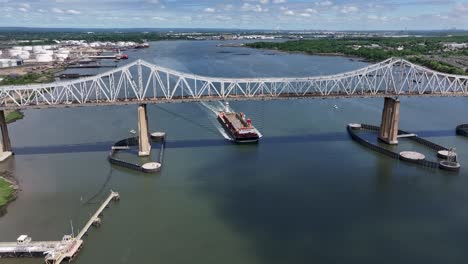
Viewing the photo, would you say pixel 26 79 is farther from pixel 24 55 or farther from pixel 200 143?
pixel 200 143

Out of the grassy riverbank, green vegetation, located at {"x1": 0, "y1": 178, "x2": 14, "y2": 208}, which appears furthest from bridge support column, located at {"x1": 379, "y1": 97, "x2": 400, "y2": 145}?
green vegetation, located at {"x1": 0, "y1": 178, "x2": 14, "y2": 208}

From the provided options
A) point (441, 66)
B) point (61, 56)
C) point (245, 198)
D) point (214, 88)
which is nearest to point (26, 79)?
point (61, 56)

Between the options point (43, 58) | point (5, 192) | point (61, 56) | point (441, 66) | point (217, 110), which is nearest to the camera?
point (5, 192)

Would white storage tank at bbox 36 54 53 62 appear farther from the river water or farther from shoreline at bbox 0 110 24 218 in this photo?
shoreline at bbox 0 110 24 218

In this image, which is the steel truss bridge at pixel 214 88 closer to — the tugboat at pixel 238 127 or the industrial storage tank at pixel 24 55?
the tugboat at pixel 238 127

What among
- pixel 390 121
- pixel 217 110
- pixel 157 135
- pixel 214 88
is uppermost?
pixel 214 88

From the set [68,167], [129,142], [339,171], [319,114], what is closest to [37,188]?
[68,167]

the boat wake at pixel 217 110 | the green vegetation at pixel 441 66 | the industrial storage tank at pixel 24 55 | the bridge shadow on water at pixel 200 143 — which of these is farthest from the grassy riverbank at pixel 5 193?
the industrial storage tank at pixel 24 55
